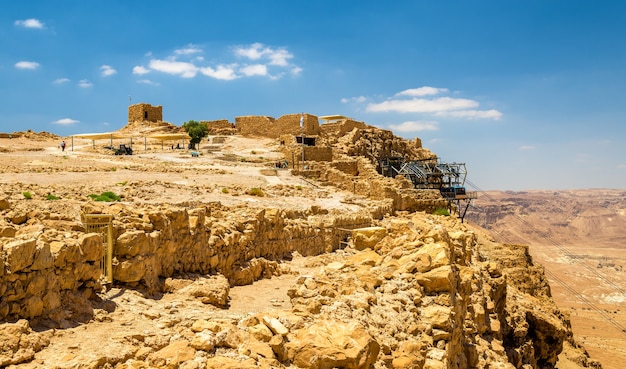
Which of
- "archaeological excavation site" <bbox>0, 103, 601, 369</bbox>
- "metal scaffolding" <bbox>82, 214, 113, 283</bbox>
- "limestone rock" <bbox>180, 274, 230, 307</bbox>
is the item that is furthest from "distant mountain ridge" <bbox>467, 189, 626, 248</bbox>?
"metal scaffolding" <bbox>82, 214, 113, 283</bbox>

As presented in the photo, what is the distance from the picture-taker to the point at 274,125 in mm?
41062

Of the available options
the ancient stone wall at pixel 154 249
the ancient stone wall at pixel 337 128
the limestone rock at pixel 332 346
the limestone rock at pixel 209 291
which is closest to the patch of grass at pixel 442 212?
the ancient stone wall at pixel 154 249

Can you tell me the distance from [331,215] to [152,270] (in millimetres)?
8857

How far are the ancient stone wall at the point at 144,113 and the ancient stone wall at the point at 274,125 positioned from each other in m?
10.6

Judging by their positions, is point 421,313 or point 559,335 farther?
point 559,335

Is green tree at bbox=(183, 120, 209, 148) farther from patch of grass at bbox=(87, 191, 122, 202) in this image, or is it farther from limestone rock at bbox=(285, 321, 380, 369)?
limestone rock at bbox=(285, 321, 380, 369)

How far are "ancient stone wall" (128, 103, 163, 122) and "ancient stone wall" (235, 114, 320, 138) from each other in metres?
10.6

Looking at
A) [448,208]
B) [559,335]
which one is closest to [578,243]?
[448,208]

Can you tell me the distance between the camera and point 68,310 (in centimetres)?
537

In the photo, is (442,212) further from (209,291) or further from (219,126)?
(219,126)

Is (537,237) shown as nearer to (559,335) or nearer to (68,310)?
(559,335)

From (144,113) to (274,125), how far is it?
51.5ft

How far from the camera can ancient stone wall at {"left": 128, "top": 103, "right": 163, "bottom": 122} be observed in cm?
4850

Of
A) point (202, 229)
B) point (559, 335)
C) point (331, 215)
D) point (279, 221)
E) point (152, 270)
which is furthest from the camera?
point (331, 215)
